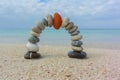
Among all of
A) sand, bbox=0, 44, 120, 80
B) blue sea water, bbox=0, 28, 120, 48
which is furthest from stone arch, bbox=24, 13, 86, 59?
blue sea water, bbox=0, 28, 120, 48

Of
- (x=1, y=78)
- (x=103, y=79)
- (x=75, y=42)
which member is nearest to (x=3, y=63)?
(x=1, y=78)

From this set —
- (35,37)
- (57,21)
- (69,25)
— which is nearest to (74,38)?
(69,25)

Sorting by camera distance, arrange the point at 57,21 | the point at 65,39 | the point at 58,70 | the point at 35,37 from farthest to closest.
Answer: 1. the point at 65,39
2. the point at 35,37
3. the point at 57,21
4. the point at 58,70

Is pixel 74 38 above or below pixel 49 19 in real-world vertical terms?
below

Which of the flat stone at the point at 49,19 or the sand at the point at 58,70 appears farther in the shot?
the flat stone at the point at 49,19

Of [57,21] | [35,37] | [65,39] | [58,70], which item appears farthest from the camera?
[65,39]

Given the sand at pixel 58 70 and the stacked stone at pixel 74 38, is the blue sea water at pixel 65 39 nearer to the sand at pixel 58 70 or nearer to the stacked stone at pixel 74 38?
the stacked stone at pixel 74 38

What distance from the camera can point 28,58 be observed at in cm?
644

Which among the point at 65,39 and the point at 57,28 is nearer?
the point at 57,28

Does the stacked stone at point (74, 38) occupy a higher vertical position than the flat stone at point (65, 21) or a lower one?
lower

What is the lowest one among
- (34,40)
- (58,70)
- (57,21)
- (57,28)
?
(58,70)

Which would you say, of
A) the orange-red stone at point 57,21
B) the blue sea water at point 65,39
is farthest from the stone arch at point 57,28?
the blue sea water at point 65,39

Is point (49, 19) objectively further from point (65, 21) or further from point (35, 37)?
point (35, 37)

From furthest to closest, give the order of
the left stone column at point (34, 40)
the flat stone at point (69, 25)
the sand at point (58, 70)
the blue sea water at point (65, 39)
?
1. the blue sea water at point (65, 39)
2. the flat stone at point (69, 25)
3. the left stone column at point (34, 40)
4. the sand at point (58, 70)
